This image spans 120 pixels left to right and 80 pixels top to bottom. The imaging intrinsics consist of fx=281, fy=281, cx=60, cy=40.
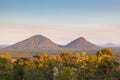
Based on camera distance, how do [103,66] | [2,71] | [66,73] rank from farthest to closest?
[2,71] → [103,66] → [66,73]

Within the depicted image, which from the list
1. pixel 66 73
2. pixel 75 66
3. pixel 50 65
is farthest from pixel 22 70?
pixel 66 73

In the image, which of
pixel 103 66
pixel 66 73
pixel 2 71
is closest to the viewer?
pixel 66 73

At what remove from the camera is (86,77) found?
70875 millimetres

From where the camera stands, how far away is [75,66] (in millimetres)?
79438

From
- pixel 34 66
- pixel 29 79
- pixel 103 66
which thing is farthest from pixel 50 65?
pixel 103 66

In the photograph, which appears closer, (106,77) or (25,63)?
(106,77)

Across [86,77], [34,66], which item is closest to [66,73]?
[86,77]

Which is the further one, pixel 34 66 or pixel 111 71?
pixel 34 66

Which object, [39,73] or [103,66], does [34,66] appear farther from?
[103,66]

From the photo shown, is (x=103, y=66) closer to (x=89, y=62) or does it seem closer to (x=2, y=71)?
(x=89, y=62)

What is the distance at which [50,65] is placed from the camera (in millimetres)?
79625

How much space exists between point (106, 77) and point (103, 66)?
9.68ft

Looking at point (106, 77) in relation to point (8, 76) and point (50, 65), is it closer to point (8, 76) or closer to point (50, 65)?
point (50, 65)

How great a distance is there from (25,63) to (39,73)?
6662 millimetres
